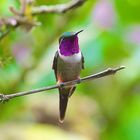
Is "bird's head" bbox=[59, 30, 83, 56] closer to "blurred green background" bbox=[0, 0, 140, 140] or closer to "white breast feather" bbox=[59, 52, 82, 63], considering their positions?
"white breast feather" bbox=[59, 52, 82, 63]

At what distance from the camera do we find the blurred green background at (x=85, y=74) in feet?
7.86

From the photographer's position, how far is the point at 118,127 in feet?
9.33

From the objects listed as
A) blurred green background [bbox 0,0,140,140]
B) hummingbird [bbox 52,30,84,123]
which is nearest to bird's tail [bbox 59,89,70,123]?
hummingbird [bbox 52,30,84,123]

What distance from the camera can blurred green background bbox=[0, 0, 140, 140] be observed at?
94.3 inches

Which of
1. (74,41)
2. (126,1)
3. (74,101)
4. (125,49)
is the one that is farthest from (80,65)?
(74,101)

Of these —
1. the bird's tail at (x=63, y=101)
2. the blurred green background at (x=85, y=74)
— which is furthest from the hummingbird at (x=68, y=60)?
the blurred green background at (x=85, y=74)

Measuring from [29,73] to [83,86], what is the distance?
19.5 inches

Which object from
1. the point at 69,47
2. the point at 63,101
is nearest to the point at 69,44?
the point at 69,47

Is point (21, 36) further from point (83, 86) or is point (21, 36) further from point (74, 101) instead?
point (74, 101)

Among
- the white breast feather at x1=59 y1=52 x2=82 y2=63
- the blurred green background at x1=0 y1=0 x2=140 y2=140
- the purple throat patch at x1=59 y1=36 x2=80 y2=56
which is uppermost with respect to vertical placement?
the blurred green background at x1=0 y1=0 x2=140 y2=140

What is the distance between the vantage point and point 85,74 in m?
2.58

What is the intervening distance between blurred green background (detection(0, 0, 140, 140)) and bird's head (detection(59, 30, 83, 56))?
113cm

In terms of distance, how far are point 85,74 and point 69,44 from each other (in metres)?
1.75

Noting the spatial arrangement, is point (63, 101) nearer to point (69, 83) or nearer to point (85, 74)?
point (69, 83)
